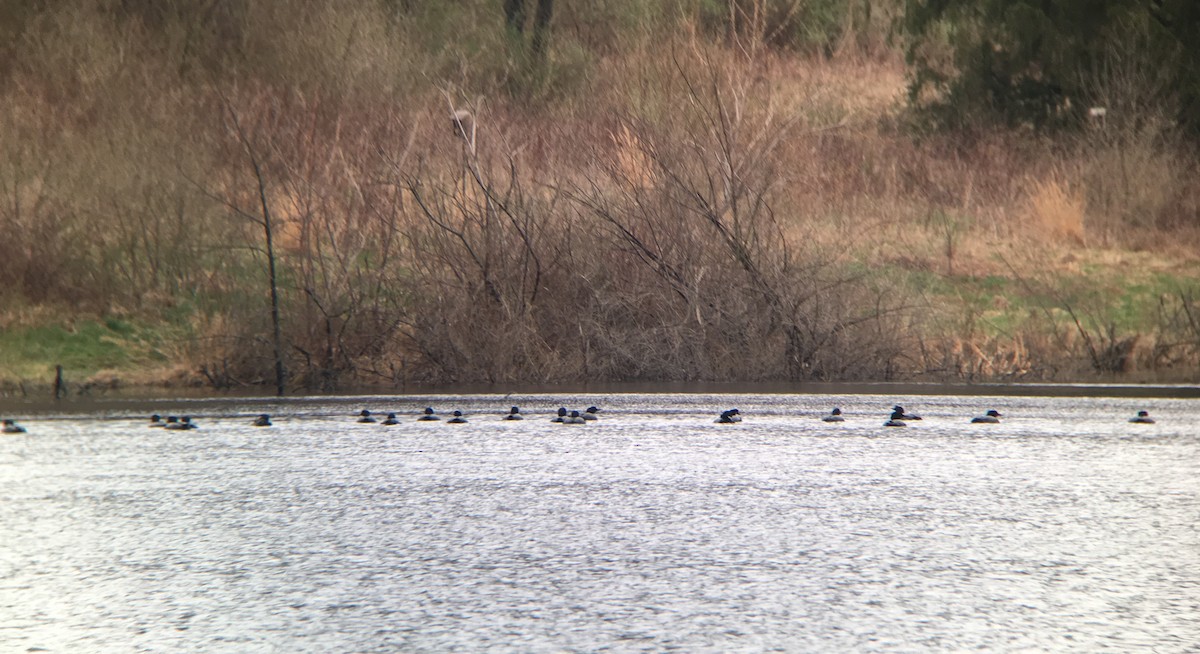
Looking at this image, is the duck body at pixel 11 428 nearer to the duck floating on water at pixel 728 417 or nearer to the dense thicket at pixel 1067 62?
the duck floating on water at pixel 728 417

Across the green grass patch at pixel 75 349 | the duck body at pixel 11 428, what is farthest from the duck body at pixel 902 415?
the green grass patch at pixel 75 349

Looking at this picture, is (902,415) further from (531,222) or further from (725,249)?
(531,222)

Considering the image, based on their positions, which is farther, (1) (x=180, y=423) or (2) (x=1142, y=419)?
(1) (x=180, y=423)

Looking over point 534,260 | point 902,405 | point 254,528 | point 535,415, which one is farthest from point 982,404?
point 254,528

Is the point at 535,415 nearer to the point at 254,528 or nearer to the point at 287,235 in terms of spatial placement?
the point at 254,528

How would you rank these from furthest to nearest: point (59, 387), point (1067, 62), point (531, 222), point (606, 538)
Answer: point (1067, 62) < point (531, 222) < point (59, 387) < point (606, 538)

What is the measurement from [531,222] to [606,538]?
912cm

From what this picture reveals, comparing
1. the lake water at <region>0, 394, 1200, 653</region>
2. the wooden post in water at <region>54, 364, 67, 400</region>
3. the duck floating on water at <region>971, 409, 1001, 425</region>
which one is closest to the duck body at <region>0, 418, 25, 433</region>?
the lake water at <region>0, 394, 1200, 653</region>

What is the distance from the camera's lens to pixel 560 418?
417 inches

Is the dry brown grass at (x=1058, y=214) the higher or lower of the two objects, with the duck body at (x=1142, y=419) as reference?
higher

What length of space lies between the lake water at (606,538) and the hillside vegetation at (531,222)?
4247mm

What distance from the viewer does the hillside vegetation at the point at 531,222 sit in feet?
47.8

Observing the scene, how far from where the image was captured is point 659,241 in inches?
592

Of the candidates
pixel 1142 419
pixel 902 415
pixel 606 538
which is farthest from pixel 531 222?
pixel 606 538
